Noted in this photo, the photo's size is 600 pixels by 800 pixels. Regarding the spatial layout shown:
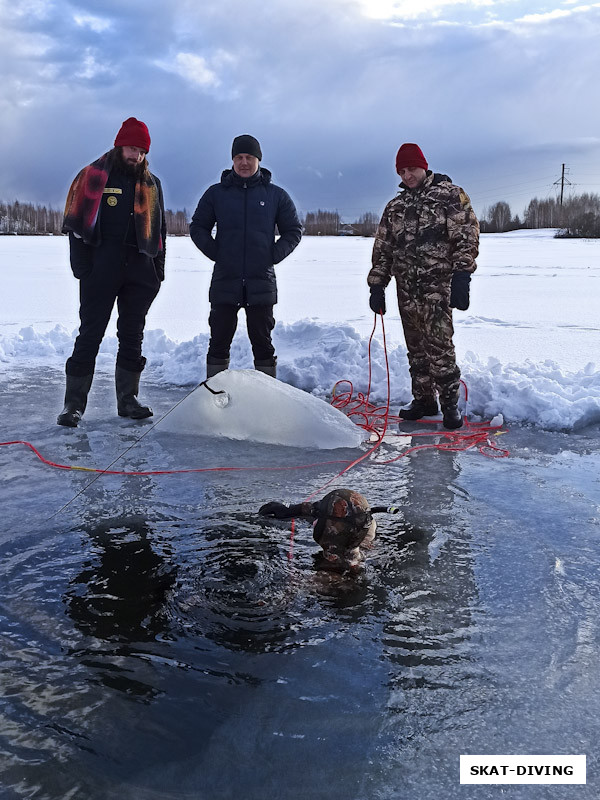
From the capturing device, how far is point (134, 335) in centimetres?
472

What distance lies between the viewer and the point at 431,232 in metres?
4.38

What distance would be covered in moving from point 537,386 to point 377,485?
6.33 feet

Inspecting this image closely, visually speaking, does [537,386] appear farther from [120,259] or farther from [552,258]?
[552,258]

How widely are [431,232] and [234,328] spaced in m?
1.45

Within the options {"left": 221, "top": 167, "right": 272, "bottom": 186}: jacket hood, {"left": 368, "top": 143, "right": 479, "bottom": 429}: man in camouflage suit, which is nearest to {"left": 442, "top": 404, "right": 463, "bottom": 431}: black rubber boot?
{"left": 368, "top": 143, "right": 479, "bottom": 429}: man in camouflage suit

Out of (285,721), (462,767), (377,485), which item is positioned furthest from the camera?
(377,485)

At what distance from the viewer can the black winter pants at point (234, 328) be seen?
472cm

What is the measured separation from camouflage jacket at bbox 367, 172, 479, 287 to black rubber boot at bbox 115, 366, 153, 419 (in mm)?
1880

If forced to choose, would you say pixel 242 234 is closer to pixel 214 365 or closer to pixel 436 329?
pixel 214 365

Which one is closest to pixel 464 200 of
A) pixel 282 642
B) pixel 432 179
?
pixel 432 179

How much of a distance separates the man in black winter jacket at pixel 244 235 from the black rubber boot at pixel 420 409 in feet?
3.66

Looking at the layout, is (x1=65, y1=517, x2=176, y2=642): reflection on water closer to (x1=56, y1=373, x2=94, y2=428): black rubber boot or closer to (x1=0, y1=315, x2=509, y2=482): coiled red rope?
(x1=0, y1=315, x2=509, y2=482): coiled red rope

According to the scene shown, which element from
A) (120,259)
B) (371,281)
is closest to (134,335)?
(120,259)

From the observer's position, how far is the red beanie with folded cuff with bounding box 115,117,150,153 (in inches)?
166
